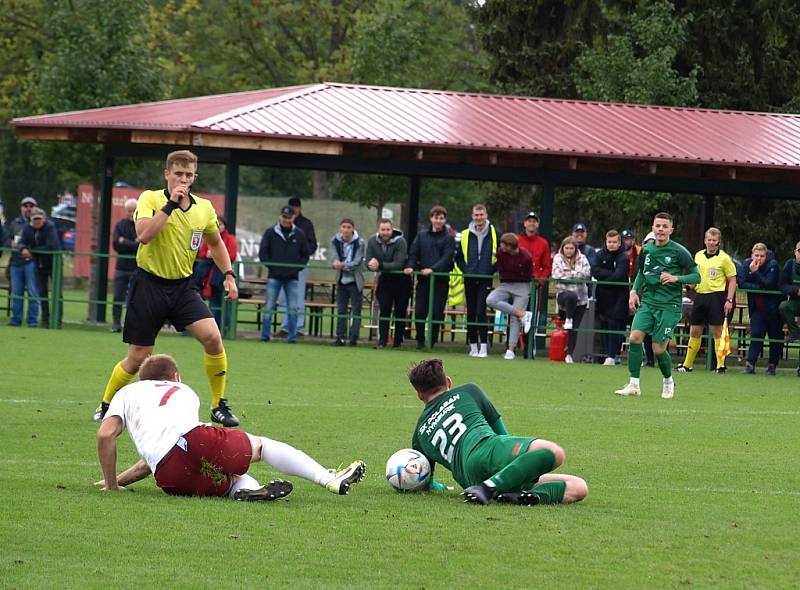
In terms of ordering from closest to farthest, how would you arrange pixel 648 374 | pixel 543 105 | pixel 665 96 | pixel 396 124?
pixel 648 374 < pixel 396 124 < pixel 543 105 < pixel 665 96

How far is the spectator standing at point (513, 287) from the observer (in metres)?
20.8

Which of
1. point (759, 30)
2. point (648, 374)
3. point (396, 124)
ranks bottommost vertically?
point (648, 374)

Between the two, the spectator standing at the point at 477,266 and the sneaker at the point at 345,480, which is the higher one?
the spectator standing at the point at 477,266

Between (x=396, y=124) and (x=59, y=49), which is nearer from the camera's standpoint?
(x=396, y=124)

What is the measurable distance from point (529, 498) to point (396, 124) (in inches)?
621

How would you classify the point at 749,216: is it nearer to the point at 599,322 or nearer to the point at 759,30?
the point at 759,30

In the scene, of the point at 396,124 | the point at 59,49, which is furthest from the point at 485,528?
the point at 59,49

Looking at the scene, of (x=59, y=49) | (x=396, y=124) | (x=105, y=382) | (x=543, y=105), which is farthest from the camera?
(x=59, y=49)

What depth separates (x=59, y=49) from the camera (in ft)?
92.9

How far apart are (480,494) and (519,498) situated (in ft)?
0.79

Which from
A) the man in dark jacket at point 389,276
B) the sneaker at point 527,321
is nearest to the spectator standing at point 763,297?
the sneaker at point 527,321

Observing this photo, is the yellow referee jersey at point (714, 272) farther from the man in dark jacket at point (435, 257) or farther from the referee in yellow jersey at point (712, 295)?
the man in dark jacket at point (435, 257)

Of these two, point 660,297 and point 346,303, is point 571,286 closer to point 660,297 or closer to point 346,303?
point 346,303

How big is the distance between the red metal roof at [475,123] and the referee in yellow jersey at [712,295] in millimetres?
2881
